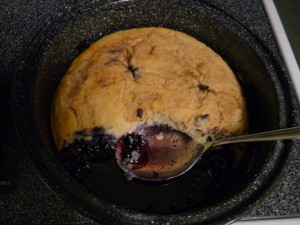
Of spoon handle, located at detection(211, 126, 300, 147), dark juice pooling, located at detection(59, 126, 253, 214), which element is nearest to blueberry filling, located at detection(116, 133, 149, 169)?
dark juice pooling, located at detection(59, 126, 253, 214)

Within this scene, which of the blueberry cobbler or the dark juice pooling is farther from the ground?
Result: the blueberry cobbler

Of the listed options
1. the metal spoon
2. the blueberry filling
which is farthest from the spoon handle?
the blueberry filling

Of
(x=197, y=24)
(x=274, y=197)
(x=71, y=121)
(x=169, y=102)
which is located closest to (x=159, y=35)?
(x=197, y=24)

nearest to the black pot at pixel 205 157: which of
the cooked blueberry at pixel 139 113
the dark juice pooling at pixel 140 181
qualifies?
the dark juice pooling at pixel 140 181

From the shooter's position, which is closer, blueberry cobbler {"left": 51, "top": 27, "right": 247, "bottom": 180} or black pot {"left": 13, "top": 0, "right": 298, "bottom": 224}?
black pot {"left": 13, "top": 0, "right": 298, "bottom": 224}

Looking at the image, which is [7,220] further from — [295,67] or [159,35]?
[295,67]

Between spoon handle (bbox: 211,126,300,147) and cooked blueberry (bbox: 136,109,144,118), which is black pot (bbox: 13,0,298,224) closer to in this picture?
spoon handle (bbox: 211,126,300,147)
